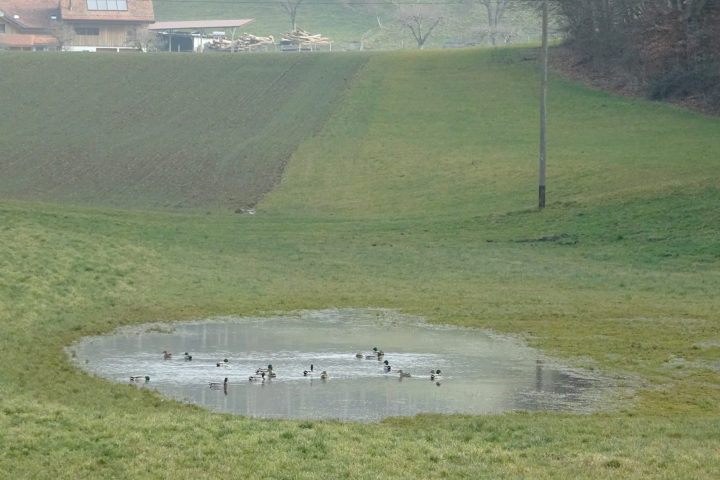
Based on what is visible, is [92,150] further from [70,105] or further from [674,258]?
[674,258]

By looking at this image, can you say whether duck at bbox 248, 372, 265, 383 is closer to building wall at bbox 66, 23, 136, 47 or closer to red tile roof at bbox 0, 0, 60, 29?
building wall at bbox 66, 23, 136, 47

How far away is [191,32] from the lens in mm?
145625

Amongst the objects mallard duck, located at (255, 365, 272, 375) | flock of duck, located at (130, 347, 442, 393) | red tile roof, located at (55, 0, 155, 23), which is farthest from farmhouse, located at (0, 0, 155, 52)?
mallard duck, located at (255, 365, 272, 375)

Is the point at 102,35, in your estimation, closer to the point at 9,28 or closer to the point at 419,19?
the point at 9,28

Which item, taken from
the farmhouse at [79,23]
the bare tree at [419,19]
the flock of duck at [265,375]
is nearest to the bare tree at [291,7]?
the bare tree at [419,19]

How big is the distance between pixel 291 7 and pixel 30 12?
38577mm

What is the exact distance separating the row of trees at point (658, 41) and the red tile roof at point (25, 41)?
77.6 metres

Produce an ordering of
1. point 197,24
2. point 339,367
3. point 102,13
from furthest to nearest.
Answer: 1. point 197,24
2. point 102,13
3. point 339,367

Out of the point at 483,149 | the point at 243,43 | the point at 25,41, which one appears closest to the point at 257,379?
the point at 483,149

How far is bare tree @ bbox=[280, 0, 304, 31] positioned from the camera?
15809 cm

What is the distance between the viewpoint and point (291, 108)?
80812 millimetres

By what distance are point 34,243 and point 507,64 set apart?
60236mm

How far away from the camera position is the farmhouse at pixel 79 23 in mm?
140250

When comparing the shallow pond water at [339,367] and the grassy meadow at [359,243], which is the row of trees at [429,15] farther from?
the shallow pond water at [339,367]
